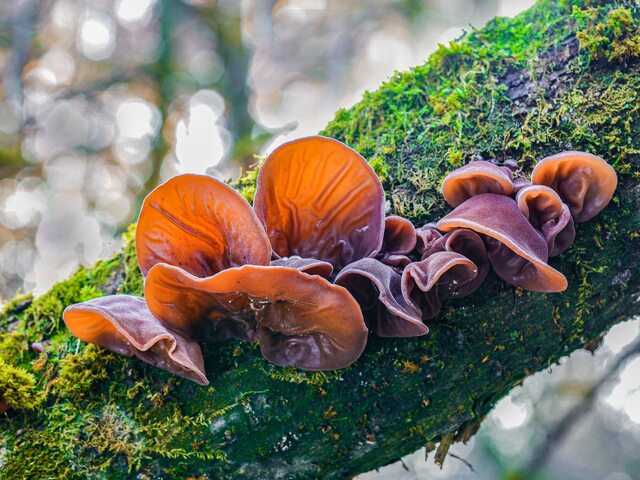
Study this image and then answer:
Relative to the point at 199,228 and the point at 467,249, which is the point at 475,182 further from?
the point at 199,228

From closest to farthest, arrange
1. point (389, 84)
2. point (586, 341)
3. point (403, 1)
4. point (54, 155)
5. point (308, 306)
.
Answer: point (308, 306)
point (586, 341)
point (389, 84)
point (54, 155)
point (403, 1)

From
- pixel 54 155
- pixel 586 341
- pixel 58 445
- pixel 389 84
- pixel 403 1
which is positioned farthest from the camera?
pixel 403 1

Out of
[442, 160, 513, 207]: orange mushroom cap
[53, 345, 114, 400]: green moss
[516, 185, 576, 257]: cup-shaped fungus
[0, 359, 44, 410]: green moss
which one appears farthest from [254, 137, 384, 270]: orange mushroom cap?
[0, 359, 44, 410]: green moss

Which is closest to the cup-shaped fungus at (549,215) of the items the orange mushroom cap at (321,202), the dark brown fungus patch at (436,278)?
the dark brown fungus patch at (436,278)

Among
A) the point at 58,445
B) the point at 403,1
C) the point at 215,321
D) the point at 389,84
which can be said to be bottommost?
the point at 58,445

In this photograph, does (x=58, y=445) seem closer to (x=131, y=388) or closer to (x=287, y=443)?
(x=131, y=388)

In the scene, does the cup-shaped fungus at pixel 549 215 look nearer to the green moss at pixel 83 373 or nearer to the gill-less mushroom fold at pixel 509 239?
the gill-less mushroom fold at pixel 509 239

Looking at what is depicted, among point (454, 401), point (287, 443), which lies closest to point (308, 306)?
point (287, 443)
